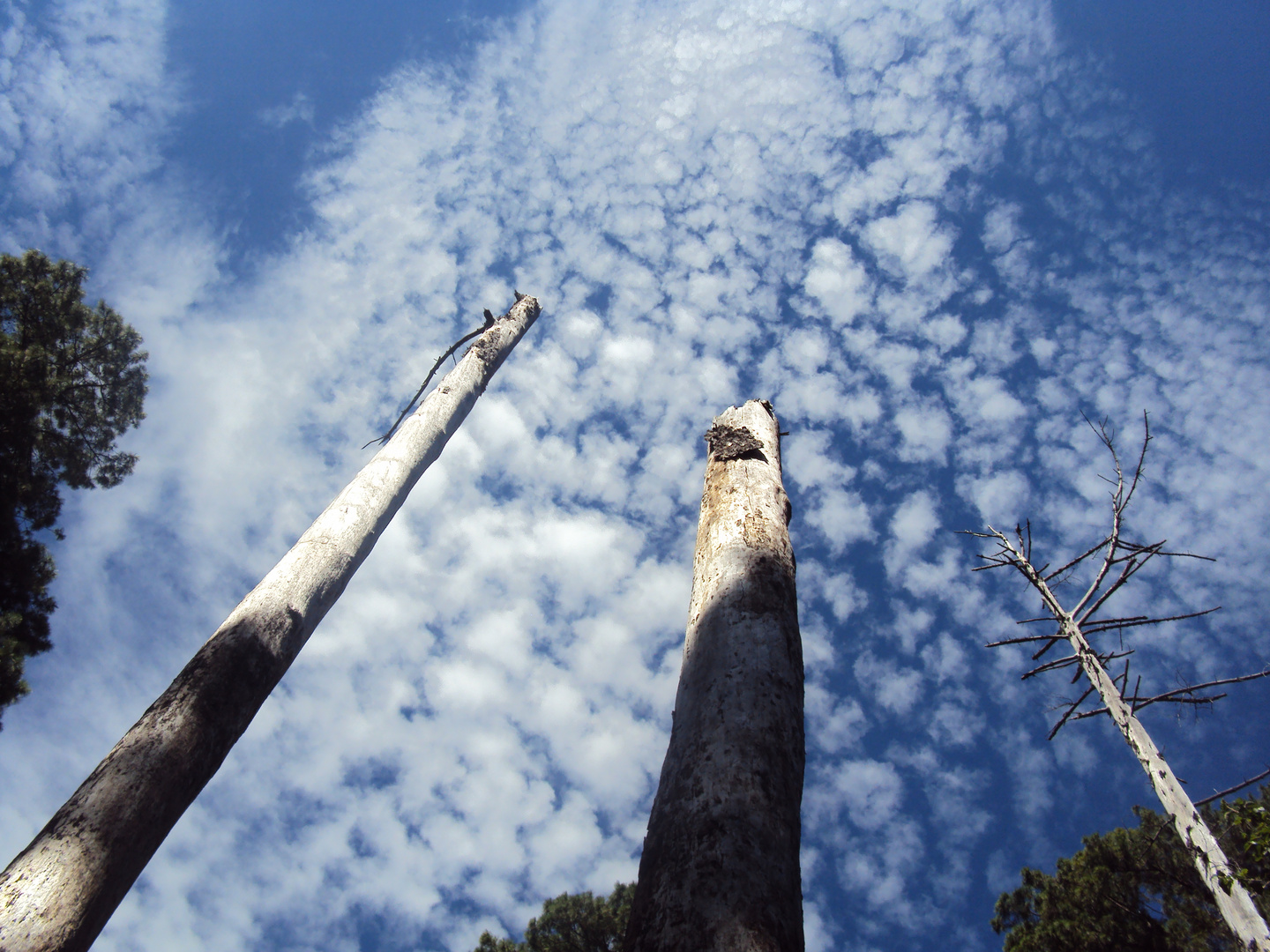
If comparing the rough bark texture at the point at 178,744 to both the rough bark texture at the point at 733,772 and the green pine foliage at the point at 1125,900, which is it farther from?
the green pine foliage at the point at 1125,900

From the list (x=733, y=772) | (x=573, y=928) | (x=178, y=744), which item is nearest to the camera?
(x=733, y=772)

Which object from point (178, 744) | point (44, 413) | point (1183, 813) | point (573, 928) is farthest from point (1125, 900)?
point (44, 413)

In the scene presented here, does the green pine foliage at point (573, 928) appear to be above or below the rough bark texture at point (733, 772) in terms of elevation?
above

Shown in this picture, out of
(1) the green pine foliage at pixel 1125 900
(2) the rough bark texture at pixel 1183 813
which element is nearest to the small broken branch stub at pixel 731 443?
(2) the rough bark texture at pixel 1183 813

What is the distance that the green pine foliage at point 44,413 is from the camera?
802 cm

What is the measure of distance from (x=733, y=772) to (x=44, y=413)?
40.5 ft

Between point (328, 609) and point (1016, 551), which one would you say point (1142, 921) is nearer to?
point (1016, 551)

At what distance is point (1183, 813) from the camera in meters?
5.26

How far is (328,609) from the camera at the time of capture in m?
3.91

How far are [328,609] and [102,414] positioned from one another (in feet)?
35.7

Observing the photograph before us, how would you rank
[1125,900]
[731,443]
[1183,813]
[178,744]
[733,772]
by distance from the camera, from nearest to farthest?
[733,772] < [178,744] < [731,443] < [1183,813] < [1125,900]

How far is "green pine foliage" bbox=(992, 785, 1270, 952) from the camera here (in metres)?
8.02

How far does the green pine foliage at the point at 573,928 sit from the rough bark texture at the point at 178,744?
9.95m

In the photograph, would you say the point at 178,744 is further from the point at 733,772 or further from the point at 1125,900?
the point at 1125,900
